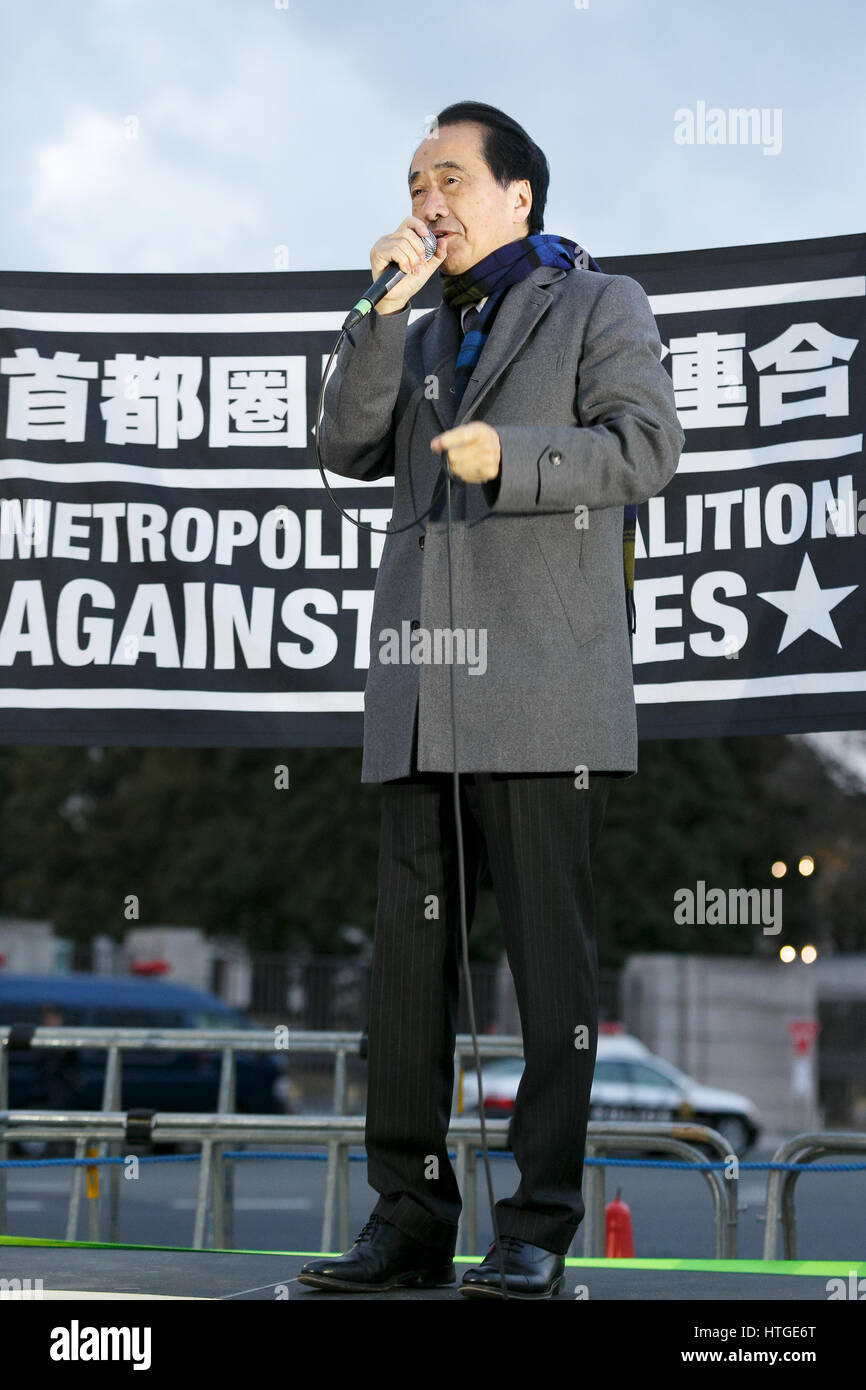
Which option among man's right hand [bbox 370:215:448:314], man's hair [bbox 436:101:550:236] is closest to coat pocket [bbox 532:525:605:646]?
man's right hand [bbox 370:215:448:314]

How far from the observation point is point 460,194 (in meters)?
3.15

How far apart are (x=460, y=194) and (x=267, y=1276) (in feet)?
6.77

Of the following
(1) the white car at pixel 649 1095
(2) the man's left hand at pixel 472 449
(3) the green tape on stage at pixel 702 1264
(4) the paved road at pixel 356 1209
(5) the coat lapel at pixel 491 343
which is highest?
(5) the coat lapel at pixel 491 343

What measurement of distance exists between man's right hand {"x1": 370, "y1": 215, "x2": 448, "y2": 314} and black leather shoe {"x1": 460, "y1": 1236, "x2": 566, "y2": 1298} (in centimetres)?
169

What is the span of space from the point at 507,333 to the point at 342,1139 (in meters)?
3.11

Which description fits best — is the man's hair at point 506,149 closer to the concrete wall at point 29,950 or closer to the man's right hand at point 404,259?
the man's right hand at point 404,259

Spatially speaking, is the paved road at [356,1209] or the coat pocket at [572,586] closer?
the coat pocket at [572,586]

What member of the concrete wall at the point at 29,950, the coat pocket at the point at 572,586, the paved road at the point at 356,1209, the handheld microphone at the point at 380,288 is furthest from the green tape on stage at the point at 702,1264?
the concrete wall at the point at 29,950

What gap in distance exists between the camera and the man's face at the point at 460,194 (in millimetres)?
3150

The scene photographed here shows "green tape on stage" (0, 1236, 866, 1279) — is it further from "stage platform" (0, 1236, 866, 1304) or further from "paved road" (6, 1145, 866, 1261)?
"paved road" (6, 1145, 866, 1261)

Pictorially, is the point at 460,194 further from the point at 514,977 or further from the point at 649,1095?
the point at 649,1095

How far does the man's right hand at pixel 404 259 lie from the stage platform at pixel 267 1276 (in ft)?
5.74

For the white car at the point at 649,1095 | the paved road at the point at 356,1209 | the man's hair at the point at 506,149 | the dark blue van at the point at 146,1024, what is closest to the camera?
the man's hair at the point at 506,149

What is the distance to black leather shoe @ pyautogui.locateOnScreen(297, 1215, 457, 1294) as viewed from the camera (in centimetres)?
276
